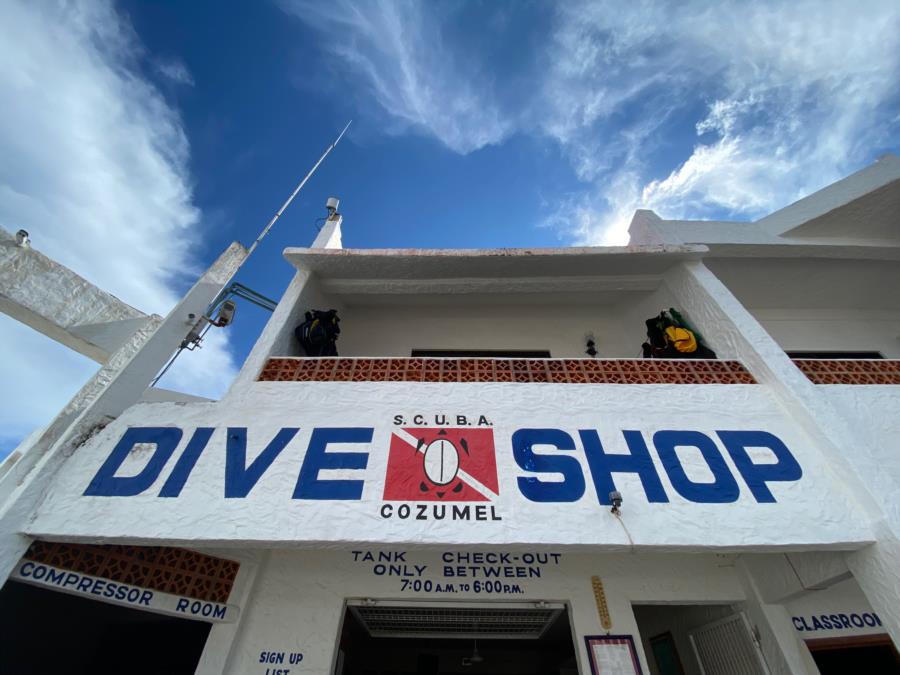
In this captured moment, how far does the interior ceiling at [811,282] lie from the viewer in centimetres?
552

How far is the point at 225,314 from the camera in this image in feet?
15.2

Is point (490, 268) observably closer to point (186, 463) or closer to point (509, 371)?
point (509, 371)

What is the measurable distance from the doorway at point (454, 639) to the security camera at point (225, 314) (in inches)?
137

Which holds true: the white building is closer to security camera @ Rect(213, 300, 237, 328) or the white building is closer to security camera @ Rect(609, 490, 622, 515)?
security camera @ Rect(609, 490, 622, 515)

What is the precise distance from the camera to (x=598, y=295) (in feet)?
18.8

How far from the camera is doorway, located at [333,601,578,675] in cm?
379

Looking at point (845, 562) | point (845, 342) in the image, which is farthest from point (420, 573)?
point (845, 342)

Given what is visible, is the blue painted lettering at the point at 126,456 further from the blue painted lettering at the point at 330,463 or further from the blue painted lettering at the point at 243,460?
the blue painted lettering at the point at 330,463

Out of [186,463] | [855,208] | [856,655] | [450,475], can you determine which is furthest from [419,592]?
[855,208]

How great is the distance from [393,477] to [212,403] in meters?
1.88

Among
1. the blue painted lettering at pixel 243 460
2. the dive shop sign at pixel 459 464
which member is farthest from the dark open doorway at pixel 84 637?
the blue painted lettering at pixel 243 460

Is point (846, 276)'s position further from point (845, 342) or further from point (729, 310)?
point (729, 310)

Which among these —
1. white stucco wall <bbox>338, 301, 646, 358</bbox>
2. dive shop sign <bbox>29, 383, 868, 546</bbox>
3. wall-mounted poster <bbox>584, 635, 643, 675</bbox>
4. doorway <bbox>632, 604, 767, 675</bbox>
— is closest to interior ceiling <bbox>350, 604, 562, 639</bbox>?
wall-mounted poster <bbox>584, 635, 643, 675</bbox>

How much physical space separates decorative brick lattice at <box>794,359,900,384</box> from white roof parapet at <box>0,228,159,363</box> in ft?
24.1
